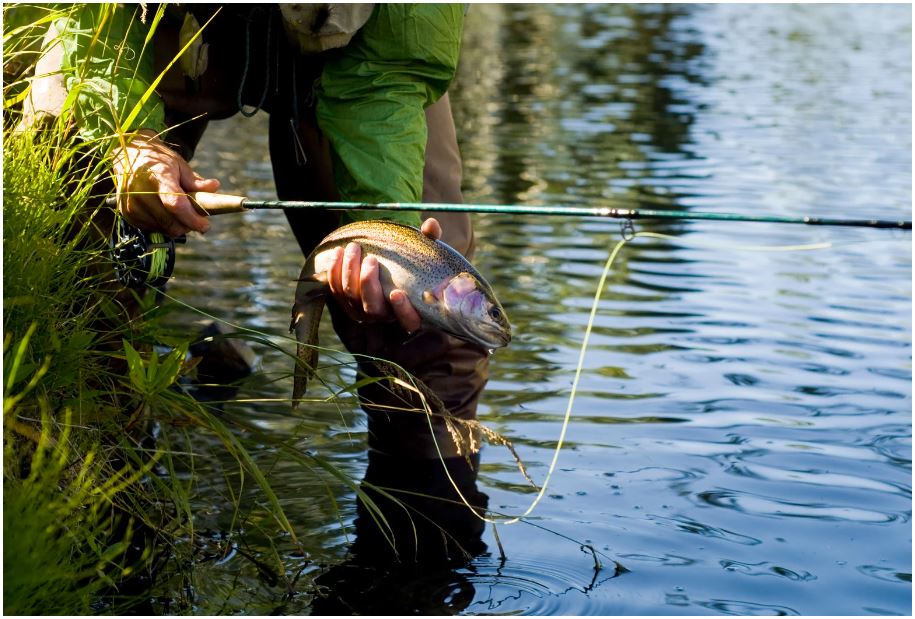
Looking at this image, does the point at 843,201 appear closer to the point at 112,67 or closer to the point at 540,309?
the point at 540,309

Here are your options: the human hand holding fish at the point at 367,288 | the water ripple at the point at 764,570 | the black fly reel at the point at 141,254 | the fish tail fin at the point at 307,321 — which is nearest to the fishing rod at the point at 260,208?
the black fly reel at the point at 141,254

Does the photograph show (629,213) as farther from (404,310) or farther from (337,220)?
(337,220)

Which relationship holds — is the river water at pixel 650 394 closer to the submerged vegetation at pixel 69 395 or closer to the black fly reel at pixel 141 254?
the submerged vegetation at pixel 69 395

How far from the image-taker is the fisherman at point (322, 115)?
3.02m

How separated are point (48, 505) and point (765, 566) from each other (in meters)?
1.81

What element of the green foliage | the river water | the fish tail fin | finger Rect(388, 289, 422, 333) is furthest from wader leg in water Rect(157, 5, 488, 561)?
the green foliage

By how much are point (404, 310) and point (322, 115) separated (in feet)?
2.54

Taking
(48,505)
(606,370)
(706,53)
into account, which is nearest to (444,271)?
(48,505)

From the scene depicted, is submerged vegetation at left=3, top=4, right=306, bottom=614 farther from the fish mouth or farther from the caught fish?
the fish mouth

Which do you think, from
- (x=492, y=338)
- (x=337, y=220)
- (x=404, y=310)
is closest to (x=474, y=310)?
(x=492, y=338)

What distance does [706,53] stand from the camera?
1867 cm

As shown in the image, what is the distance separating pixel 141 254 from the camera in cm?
308

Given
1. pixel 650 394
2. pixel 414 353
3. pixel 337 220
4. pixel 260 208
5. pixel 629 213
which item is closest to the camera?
pixel 629 213

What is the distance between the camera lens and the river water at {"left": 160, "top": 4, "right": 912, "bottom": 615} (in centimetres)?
317
